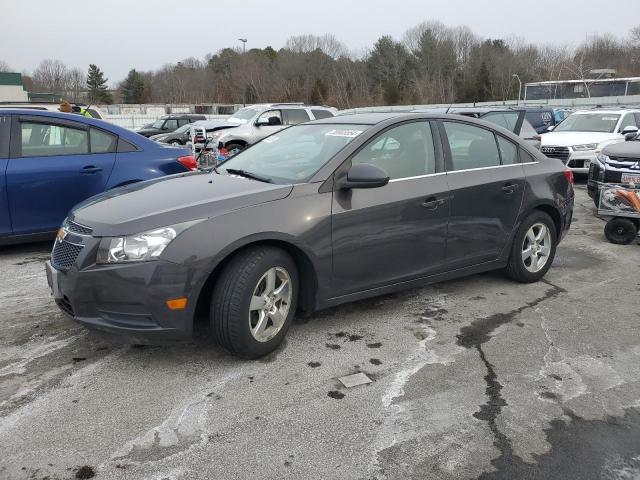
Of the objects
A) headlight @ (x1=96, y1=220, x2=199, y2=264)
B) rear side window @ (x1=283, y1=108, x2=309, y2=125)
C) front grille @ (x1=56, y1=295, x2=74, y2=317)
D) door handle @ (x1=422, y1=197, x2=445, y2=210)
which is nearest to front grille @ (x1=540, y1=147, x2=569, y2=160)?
rear side window @ (x1=283, y1=108, x2=309, y2=125)

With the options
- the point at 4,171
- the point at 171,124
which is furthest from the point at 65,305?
the point at 171,124

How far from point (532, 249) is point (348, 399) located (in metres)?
2.90

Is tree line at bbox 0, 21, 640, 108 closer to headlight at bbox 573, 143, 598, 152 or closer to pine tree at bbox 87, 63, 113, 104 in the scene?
pine tree at bbox 87, 63, 113, 104

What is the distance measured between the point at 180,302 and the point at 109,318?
0.45 m

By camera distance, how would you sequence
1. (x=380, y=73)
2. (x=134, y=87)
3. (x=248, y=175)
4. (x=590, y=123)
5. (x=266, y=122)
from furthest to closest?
1. (x=134, y=87)
2. (x=380, y=73)
3. (x=266, y=122)
4. (x=590, y=123)
5. (x=248, y=175)

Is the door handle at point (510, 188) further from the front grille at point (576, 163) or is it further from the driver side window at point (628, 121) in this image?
the driver side window at point (628, 121)

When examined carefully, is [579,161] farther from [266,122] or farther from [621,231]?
[266,122]

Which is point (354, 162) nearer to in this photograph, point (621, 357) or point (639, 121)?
point (621, 357)

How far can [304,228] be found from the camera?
3727 millimetres

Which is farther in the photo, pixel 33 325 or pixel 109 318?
pixel 33 325

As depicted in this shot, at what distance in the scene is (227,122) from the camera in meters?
20.1

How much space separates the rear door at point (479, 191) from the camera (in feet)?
15.1

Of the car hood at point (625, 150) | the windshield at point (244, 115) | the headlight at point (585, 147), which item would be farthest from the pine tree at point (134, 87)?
the car hood at point (625, 150)

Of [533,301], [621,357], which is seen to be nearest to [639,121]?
[533,301]
